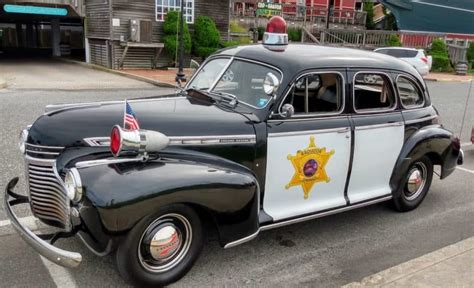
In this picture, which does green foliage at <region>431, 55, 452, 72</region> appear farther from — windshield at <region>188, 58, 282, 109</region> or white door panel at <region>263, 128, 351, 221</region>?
windshield at <region>188, 58, 282, 109</region>

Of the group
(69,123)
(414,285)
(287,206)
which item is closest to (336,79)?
(287,206)

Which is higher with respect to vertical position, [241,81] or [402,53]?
[241,81]

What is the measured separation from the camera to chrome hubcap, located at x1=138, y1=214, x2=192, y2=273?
135 inches

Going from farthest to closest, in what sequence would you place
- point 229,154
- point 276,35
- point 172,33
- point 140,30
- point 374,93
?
1. point 172,33
2. point 140,30
3. point 374,93
4. point 276,35
5. point 229,154

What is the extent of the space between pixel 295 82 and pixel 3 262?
2.97 m

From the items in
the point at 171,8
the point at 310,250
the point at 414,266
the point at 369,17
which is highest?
the point at 369,17

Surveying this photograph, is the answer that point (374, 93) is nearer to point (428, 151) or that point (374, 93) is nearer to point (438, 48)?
point (428, 151)

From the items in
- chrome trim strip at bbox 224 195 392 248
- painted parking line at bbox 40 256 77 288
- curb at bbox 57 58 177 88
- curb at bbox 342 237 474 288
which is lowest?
curb at bbox 57 58 177 88

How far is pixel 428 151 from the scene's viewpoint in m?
5.27

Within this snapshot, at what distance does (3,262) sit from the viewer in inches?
149

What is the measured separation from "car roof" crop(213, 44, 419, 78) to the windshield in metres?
0.10

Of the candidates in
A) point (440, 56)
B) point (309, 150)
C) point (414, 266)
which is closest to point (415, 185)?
point (414, 266)

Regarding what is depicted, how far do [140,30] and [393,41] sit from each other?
693 inches

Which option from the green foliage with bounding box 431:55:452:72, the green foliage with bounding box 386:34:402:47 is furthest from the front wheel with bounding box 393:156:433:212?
the green foliage with bounding box 386:34:402:47
